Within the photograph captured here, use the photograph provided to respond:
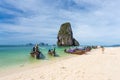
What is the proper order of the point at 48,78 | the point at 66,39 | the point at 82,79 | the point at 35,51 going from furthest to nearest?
the point at 66,39, the point at 35,51, the point at 48,78, the point at 82,79

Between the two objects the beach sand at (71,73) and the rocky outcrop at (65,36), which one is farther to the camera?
the rocky outcrop at (65,36)

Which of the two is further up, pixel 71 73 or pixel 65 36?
pixel 65 36

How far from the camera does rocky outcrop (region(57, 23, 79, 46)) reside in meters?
110

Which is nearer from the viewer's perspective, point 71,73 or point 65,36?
point 71,73

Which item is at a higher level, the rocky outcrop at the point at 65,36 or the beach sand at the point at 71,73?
the rocky outcrop at the point at 65,36

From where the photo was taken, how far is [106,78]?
813 centimetres

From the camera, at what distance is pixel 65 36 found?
111125 mm

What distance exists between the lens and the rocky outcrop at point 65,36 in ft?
362

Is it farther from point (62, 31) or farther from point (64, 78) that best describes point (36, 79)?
point (62, 31)

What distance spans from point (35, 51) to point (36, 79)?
14.4 metres

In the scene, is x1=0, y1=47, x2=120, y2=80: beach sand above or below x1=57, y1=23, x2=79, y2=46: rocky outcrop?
below

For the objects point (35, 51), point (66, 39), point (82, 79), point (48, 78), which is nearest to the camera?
point (82, 79)

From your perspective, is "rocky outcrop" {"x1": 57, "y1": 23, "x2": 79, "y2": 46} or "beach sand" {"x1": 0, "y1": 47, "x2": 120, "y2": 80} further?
"rocky outcrop" {"x1": 57, "y1": 23, "x2": 79, "y2": 46}

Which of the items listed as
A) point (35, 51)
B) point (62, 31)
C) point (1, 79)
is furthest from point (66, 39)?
point (1, 79)
